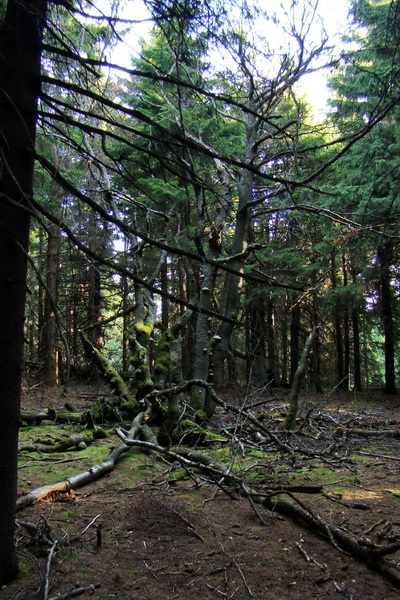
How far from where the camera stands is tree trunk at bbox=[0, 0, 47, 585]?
2.38 metres

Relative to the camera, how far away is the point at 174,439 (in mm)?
6168

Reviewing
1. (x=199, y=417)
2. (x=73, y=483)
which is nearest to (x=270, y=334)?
(x=199, y=417)

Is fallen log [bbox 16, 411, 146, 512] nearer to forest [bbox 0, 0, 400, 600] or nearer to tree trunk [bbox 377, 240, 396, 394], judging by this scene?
forest [bbox 0, 0, 400, 600]

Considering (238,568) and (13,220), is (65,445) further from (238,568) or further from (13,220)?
(13,220)

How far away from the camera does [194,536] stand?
124 inches

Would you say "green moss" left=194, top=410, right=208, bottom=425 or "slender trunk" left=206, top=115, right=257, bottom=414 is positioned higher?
"slender trunk" left=206, top=115, right=257, bottom=414

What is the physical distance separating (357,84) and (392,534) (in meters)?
14.9

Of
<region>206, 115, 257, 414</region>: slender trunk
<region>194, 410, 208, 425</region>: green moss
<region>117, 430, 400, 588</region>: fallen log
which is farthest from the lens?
<region>206, 115, 257, 414</region>: slender trunk

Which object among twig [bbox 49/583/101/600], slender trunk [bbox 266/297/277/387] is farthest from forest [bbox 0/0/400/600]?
slender trunk [bbox 266/297/277/387]

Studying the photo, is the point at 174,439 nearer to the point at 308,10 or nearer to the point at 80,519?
the point at 80,519

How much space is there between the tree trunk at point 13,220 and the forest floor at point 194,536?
22.4 inches

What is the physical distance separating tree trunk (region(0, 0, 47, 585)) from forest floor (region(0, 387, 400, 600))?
568 mm

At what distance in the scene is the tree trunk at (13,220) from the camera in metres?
2.38

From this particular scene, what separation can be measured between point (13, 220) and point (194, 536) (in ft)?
9.01
